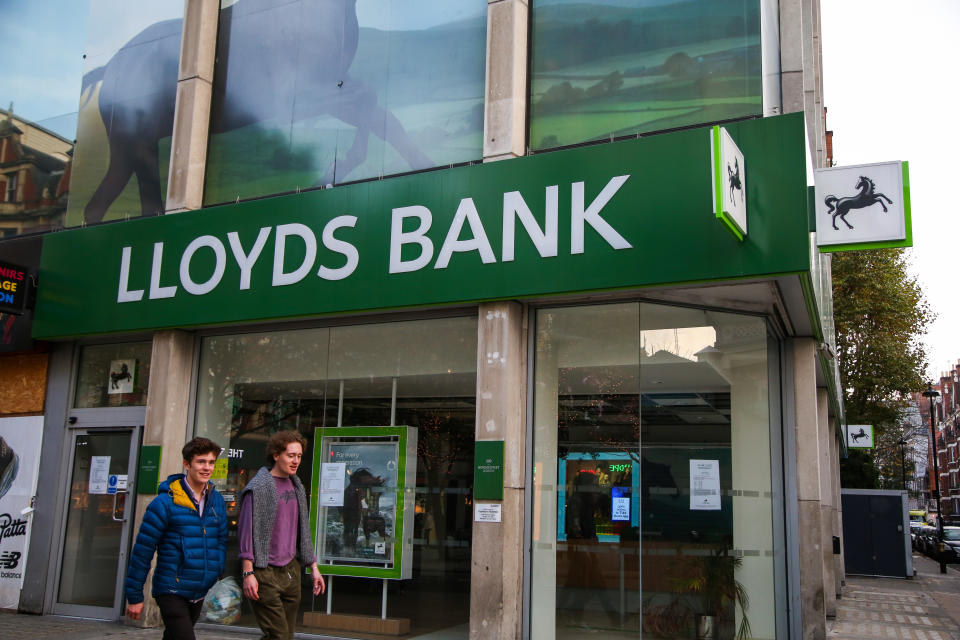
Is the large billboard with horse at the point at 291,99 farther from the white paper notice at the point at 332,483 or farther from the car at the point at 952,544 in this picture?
the car at the point at 952,544

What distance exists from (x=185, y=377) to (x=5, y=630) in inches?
131

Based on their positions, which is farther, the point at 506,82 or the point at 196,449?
the point at 506,82

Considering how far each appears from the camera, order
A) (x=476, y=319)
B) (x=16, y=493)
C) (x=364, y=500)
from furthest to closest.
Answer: (x=16, y=493) < (x=364, y=500) < (x=476, y=319)

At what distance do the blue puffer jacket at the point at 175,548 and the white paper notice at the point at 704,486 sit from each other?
4.51 metres

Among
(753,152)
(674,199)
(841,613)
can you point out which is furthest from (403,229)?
(841,613)

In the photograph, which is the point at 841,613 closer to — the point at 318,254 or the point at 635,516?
the point at 635,516

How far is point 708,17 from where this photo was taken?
27.4ft

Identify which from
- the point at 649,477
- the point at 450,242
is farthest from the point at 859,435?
the point at 450,242

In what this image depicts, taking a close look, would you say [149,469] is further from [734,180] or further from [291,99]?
[734,180]

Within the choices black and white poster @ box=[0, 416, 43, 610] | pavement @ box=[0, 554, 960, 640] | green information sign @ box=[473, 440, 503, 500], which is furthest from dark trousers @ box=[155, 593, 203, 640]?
black and white poster @ box=[0, 416, 43, 610]

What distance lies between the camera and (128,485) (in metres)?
10.5

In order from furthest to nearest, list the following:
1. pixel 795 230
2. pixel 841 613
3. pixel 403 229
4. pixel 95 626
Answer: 1. pixel 841 613
2. pixel 95 626
3. pixel 403 229
4. pixel 795 230

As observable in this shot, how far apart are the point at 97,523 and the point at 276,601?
6.24 metres

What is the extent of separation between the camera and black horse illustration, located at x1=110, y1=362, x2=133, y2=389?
1100cm
